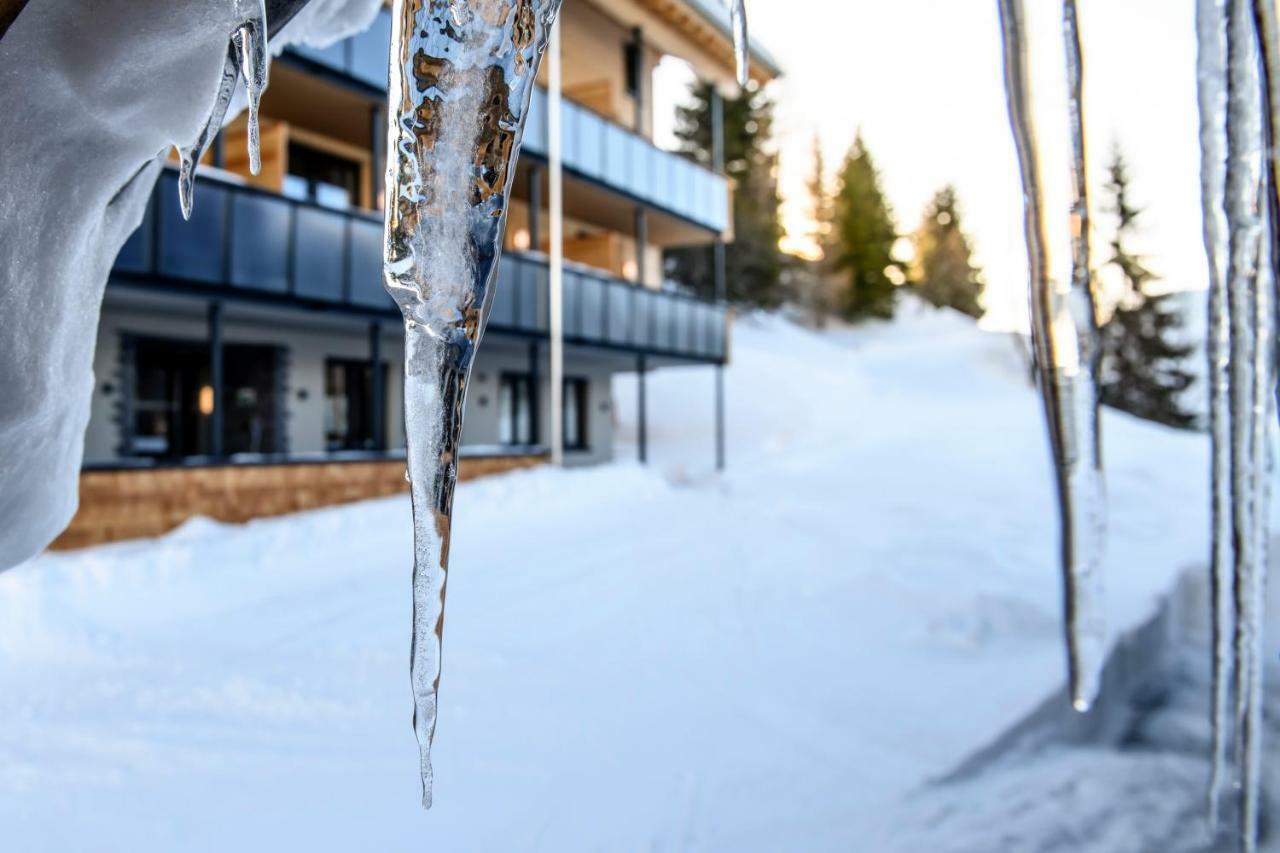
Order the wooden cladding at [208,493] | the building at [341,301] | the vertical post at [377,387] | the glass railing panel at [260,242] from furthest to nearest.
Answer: the vertical post at [377,387] → the glass railing panel at [260,242] → the building at [341,301] → the wooden cladding at [208,493]

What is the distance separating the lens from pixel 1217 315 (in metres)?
2.63

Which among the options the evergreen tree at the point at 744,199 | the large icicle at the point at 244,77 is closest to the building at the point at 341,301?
the large icicle at the point at 244,77

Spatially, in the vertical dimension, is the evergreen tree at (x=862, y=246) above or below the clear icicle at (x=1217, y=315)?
above

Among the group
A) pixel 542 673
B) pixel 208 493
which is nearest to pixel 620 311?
pixel 208 493

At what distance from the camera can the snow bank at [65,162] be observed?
1873 mm

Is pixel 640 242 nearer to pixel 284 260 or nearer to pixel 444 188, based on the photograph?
pixel 284 260

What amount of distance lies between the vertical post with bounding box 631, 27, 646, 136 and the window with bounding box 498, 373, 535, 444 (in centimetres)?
594

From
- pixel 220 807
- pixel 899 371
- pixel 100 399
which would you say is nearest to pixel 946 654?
pixel 220 807

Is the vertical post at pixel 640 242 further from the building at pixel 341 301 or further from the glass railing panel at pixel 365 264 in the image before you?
the glass railing panel at pixel 365 264

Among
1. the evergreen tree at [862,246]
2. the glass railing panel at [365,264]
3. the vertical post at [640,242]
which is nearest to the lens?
the glass railing panel at [365,264]

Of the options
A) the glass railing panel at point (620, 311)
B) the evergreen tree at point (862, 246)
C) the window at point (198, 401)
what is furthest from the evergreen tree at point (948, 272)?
the window at point (198, 401)

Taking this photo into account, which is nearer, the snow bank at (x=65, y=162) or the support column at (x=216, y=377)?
the snow bank at (x=65, y=162)

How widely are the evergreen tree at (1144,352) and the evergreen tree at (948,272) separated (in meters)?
17.7

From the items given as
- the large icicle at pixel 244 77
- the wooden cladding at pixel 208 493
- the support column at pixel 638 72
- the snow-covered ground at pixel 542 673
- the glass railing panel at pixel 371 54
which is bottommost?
the snow-covered ground at pixel 542 673
